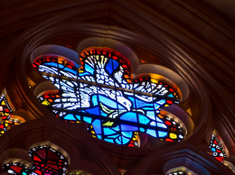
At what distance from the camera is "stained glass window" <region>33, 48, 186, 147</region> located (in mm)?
7805

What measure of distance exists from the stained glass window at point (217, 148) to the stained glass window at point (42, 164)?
2.26 m

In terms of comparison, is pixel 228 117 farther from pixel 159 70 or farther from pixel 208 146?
pixel 159 70

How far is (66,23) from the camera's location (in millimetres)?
8883

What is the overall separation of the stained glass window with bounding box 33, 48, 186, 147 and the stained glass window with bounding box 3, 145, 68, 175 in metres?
0.76

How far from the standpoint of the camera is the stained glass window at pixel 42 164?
655cm

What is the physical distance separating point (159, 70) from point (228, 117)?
5.11 ft

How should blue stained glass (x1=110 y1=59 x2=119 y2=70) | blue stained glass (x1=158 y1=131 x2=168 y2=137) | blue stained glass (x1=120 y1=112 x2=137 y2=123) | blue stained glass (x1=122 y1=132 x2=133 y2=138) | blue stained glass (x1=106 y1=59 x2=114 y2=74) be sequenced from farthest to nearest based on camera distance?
blue stained glass (x1=110 y1=59 x2=119 y2=70)
blue stained glass (x1=106 y1=59 x2=114 y2=74)
blue stained glass (x1=120 y1=112 x2=137 y2=123)
blue stained glass (x1=158 y1=131 x2=168 y2=137)
blue stained glass (x1=122 y1=132 x2=133 y2=138)

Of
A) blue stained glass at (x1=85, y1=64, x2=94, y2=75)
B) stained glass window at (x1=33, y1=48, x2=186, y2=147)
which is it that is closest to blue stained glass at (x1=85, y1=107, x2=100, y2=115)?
stained glass window at (x1=33, y1=48, x2=186, y2=147)

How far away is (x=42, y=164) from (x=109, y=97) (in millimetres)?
2006

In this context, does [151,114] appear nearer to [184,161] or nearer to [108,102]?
[108,102]

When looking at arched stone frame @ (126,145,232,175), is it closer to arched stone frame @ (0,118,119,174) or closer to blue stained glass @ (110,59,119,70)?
arched stone frame @ (0,118,119,174)

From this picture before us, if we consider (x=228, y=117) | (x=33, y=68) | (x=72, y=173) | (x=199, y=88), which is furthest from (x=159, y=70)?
(x=72, y=173)

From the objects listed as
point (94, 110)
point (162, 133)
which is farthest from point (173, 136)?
point (94, 110)

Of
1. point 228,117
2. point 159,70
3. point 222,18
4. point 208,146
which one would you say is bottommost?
point 208,146
